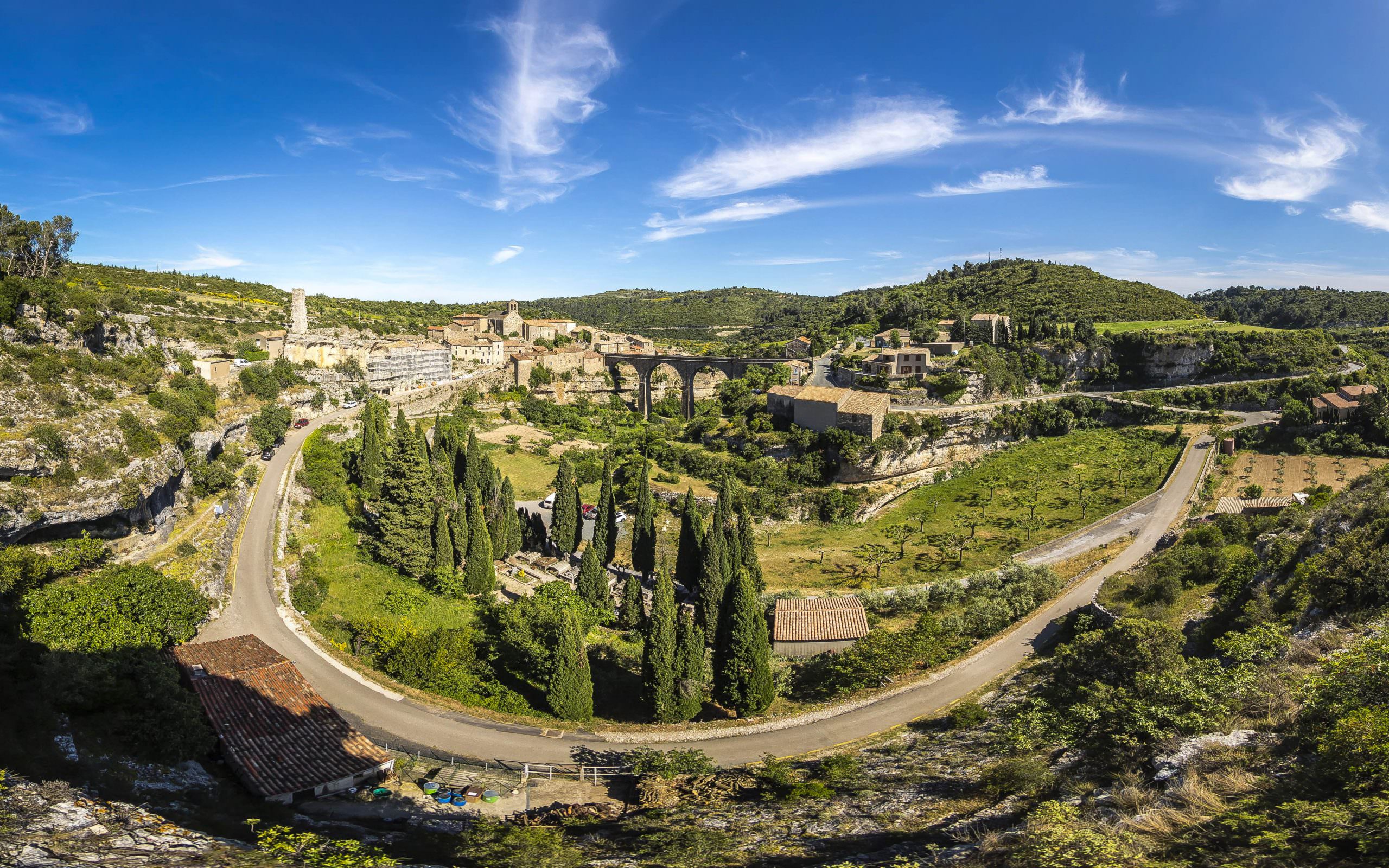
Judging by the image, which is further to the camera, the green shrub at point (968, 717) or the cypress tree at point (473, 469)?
the cypress tree at point (473, 469)

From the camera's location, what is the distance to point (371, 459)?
128 ft

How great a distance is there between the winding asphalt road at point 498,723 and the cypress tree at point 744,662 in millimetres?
1342

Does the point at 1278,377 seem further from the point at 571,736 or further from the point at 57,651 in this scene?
the point at 57,651

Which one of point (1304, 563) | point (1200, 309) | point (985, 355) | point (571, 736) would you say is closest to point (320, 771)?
point (571, 736)

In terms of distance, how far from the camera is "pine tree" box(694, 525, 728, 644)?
2583cm

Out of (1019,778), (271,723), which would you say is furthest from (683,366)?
(1019,778)

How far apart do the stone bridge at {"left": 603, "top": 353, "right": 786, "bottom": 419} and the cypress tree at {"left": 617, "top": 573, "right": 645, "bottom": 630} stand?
177 ft

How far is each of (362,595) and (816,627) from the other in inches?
767

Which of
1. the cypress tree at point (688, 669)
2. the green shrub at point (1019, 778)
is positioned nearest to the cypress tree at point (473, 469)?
the cypress tree at point (688, 669)

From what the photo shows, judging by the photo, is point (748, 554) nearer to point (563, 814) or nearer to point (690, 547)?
point (690, 547)

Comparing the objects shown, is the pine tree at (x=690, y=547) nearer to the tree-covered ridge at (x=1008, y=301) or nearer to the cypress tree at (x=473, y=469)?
the cypress tree at (x=473, y=469)

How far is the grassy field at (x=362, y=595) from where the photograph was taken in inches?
1024

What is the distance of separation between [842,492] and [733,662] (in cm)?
3428

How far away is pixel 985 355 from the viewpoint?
72562mm
